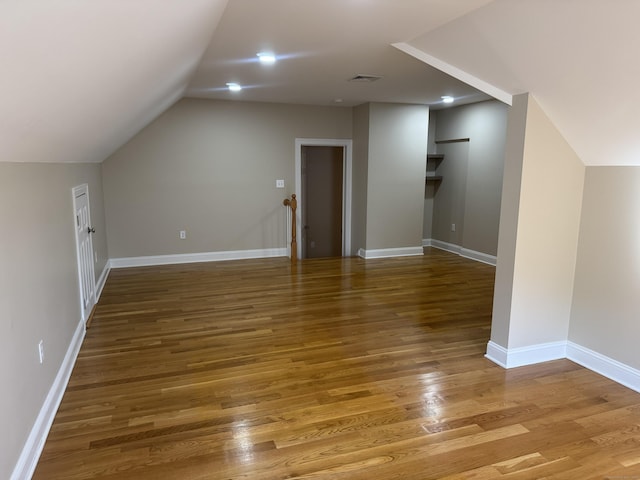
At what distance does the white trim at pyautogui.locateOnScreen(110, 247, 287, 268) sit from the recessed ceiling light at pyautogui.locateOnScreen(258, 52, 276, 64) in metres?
3.19

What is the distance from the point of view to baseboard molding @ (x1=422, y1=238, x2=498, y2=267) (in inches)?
239

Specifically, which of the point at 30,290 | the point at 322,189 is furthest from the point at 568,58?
the point at 322,189

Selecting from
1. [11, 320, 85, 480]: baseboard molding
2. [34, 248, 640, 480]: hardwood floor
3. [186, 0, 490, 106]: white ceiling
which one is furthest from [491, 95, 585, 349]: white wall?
[11, 320, 85, 480]: baseboard molding

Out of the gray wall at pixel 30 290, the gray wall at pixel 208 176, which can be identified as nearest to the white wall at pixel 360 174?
the gray wall at pixel 208 176

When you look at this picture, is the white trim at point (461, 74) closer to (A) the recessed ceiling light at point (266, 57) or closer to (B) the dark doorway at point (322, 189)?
(A) the recessed ceiling light at point (266, 57)

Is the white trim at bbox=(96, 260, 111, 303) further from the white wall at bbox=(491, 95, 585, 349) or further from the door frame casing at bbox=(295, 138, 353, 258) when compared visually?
the white wall at bbox=(491, 95, 585, 349)

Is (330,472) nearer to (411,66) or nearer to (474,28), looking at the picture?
(474,28)

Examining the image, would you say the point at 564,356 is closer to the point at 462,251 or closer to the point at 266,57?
the point at 266,57

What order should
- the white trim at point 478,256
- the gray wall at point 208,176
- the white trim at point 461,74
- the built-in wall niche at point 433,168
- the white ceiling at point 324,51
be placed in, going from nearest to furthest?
the white ceiling at point 324,51 → the white trim at point 461,74 → the gray wall at point 208,176 → the white trim at point 478,256 → the built-in wall niche at point 433,168

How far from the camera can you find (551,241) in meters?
2.96

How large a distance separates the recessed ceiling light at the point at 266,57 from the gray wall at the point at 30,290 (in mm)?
1769

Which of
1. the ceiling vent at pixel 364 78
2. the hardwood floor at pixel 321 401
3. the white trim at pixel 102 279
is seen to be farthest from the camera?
the white trim at pixel 102 279

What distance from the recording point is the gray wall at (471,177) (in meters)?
5.86

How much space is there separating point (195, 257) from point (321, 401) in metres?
4.03
